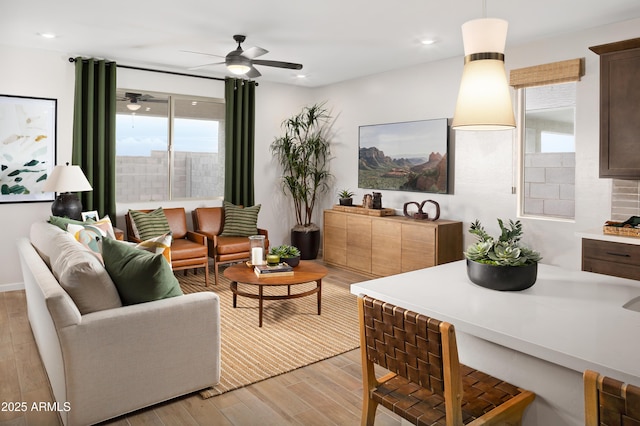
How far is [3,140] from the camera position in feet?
16.3

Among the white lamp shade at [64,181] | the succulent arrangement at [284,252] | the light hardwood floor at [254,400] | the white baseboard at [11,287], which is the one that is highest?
the white lamp shade at [64,181]

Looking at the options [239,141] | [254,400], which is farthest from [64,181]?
[254,400]

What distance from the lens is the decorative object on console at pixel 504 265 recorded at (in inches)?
78.4

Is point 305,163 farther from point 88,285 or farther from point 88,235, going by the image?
point 88,285

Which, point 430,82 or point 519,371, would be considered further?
point 430,82

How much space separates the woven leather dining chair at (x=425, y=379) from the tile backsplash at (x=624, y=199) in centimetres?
294

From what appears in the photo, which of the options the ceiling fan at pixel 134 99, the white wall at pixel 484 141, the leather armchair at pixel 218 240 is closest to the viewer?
the white wall at pixel 484 141

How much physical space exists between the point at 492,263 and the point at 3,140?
17.0ft

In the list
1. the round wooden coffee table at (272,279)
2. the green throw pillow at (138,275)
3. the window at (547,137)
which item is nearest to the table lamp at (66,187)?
the round wooden coffee table at (272,279)

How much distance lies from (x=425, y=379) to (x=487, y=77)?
132 centimetres

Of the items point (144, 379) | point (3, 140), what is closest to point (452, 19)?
point (144, 379)

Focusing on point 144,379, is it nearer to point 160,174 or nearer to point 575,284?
point 575,284

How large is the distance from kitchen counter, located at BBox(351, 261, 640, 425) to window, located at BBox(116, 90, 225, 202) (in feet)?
15.1

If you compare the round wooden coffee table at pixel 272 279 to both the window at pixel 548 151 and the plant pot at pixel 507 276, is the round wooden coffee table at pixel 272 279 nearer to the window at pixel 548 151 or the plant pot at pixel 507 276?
the plant pot at pixel 507 276
